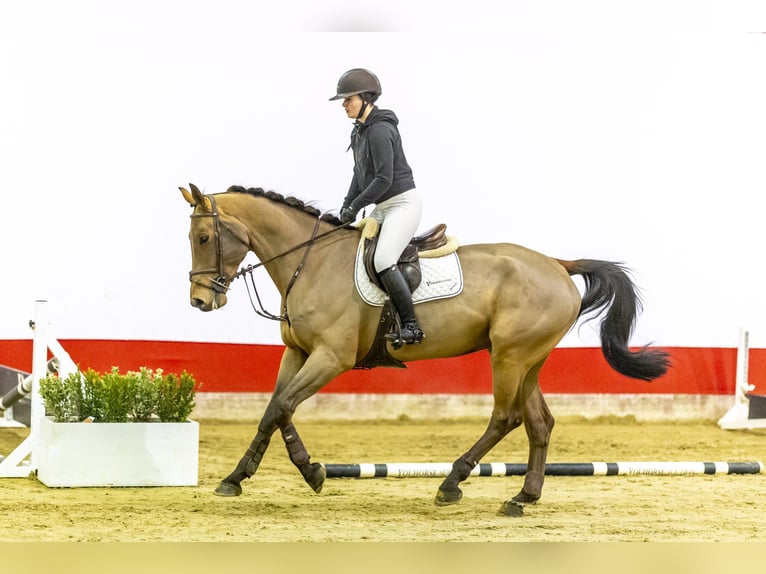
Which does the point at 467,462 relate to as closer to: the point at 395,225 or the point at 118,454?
the point at 395,225

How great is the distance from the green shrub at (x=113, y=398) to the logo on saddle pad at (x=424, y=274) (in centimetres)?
139

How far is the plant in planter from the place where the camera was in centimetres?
566

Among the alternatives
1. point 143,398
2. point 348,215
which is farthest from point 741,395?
point 143,398

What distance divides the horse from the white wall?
9.98ft

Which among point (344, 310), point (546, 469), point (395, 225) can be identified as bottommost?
point (546, 469)

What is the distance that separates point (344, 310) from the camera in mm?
5211

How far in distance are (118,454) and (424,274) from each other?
203 centimetres

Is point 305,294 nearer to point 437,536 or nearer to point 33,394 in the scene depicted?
point 437,536

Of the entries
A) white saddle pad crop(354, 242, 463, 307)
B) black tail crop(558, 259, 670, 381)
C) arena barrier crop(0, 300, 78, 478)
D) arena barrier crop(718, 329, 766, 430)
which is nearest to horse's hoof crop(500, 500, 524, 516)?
black tail crop(558, 259, 670, 381)

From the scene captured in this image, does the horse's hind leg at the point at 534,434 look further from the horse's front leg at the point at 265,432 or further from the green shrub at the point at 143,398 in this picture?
the green shrub at the point at 143,398

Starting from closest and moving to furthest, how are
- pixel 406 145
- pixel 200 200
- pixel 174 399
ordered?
pixel 200 200, pixel 174 399, pixel 406 145

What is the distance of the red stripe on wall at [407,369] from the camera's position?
8.30 meters

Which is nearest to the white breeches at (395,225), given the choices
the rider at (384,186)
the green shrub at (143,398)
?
the rider at (384,186)

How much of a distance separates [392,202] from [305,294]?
2.19ft
